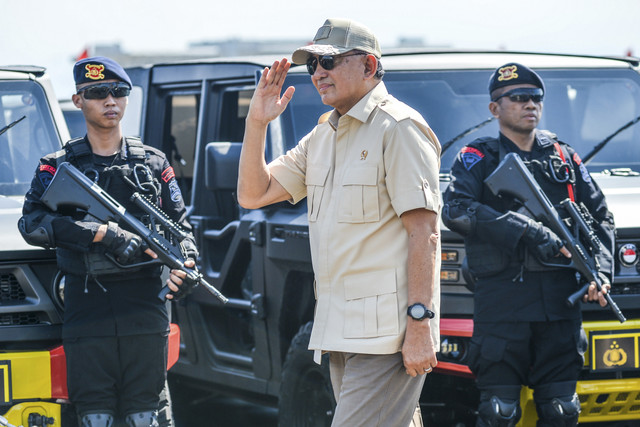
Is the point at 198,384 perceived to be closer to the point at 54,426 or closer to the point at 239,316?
the point at 239,316

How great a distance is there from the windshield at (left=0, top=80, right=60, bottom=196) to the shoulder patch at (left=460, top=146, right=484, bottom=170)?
7.19 ft

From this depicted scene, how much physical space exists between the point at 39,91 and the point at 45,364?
5.81 feet

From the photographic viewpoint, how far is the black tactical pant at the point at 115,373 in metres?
4.82

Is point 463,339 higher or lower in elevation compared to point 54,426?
higher

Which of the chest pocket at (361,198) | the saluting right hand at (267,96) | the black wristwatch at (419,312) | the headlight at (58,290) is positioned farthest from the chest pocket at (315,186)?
the headlight at (58,290)

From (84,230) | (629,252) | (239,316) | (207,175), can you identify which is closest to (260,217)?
(207,175)

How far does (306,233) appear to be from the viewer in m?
5.33

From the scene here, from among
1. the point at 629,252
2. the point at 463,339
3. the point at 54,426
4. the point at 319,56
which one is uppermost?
the point at 319,56

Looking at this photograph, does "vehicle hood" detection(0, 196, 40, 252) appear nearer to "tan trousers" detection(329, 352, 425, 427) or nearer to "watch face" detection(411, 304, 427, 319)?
"tan trousers" detection(329, 352, 425, 427)

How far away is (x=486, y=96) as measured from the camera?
591cm

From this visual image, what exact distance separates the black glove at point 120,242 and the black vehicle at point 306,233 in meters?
0.86

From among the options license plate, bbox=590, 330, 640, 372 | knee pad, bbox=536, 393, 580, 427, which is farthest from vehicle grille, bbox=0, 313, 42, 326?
license plate, bbox=590, 330, 640, 372

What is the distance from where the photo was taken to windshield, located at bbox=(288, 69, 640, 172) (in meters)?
5.74

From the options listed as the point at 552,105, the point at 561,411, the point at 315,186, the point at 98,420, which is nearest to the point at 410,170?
the point at 315,186
